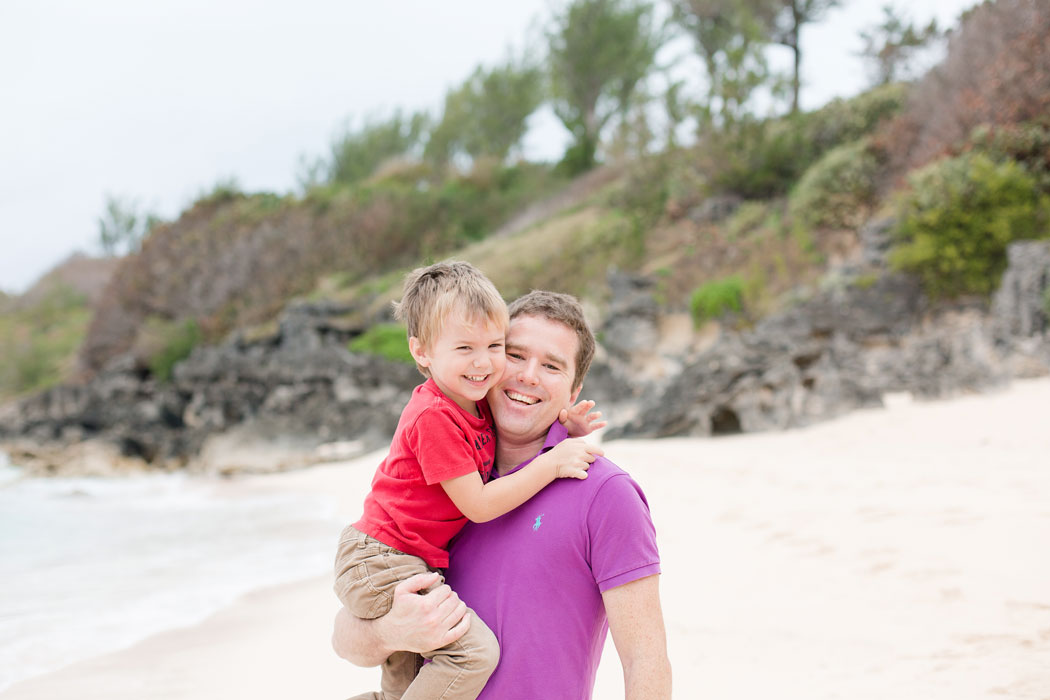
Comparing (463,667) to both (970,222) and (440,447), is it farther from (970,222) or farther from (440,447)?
(970,222)

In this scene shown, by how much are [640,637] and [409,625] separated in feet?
1.98

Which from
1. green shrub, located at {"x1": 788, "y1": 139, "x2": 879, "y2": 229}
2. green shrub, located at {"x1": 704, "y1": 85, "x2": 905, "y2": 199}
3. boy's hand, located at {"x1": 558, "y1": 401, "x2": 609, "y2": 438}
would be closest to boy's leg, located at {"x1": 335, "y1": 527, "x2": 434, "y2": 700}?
boy's hand, located at {"x1": 558, "y1": 401, "x2": 609, "y2": 438}

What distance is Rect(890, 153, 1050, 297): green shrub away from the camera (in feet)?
33.0

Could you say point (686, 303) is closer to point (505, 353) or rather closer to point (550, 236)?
point (550, 236)

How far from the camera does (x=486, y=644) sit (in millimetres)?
1808

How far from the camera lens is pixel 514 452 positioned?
2.17 m

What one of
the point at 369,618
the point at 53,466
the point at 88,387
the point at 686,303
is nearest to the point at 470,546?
the point at 369,618

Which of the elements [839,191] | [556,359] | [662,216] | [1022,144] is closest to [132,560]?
[556,359]

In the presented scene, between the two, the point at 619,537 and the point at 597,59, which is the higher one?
the point at 597,59

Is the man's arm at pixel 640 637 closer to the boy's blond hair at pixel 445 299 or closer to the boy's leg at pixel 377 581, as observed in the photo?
the boy's leg at pixel 377 581

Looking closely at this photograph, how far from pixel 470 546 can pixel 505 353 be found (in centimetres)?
58

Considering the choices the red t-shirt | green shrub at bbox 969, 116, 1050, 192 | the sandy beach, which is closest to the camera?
the red t-shirt

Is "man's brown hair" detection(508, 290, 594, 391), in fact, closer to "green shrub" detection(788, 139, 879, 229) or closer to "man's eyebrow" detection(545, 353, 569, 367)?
"man's eyebrow" detection(545, 353, 569, 367)

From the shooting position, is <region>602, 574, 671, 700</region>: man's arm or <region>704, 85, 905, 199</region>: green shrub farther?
<region>704, 85, 905, 199</region>: green shrub
